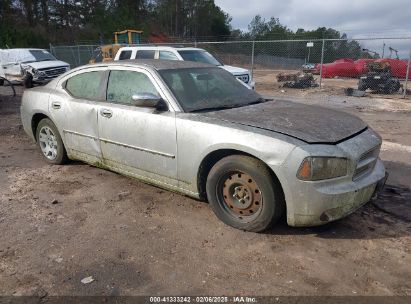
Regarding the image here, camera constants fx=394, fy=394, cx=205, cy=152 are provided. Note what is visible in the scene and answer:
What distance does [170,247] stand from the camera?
3496mm

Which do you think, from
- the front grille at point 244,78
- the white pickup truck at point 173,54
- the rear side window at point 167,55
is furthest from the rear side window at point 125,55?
the front grille at point 244,78

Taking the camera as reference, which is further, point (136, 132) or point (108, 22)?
A: point (108, 22)

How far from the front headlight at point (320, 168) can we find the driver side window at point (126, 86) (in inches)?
72.8

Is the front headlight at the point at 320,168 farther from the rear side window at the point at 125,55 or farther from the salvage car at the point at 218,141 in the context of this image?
the rear side window at the point at 125,55

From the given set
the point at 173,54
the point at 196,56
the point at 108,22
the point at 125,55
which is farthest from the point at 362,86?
the point at 108,22

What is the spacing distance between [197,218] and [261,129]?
46.5 inches

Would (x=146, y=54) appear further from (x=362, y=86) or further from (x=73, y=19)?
(x=73, y=19)

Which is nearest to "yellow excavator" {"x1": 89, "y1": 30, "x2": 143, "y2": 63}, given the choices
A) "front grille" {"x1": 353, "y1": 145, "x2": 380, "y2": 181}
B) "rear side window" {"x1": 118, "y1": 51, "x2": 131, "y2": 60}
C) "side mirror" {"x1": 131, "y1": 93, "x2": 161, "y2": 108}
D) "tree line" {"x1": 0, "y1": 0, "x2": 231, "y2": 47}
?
"rear side window" {"x1": 118, "y1": 51, "x2": 131, "y2": 60}

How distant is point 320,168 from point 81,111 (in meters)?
3.06

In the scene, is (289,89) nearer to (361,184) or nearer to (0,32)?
(361,184)

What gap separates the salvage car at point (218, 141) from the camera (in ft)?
11.0

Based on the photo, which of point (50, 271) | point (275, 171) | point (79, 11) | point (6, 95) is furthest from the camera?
point (79, 11)

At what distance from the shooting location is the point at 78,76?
523 cm

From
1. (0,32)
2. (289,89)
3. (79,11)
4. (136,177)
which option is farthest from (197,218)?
(79,11)
